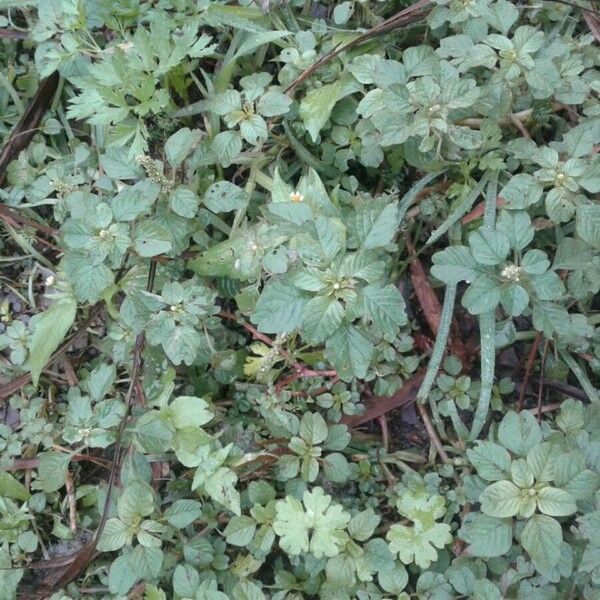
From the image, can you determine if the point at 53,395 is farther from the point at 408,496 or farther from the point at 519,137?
the point at 519,137

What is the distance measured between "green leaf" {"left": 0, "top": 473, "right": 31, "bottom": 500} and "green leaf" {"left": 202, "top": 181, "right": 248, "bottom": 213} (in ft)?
3.49

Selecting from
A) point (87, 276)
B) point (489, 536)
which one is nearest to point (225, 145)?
point (87, 276)

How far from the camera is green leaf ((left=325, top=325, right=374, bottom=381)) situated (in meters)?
1.87

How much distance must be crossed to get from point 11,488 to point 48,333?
514 mm

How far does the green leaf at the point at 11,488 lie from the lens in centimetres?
228

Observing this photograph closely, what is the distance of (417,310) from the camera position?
2354 mm

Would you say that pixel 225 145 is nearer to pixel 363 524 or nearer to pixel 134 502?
pixel 134 502

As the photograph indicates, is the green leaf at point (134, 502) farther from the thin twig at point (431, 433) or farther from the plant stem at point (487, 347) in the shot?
the plant stem at point (487, 347)

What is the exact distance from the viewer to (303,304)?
1.88m

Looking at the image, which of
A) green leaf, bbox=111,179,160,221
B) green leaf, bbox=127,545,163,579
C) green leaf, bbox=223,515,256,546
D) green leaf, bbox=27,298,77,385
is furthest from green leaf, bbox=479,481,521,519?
green leaf, bbox=27,298,77,385

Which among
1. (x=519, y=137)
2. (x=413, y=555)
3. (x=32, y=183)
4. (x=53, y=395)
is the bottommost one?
(x=413, y=555)

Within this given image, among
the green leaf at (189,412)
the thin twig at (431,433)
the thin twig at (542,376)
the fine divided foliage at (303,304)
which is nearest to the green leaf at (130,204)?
the fine divided foliage at (303,304)

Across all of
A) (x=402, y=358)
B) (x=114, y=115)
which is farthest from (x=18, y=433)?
(x=402, y=358)

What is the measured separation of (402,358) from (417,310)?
→ 187 millimetres
